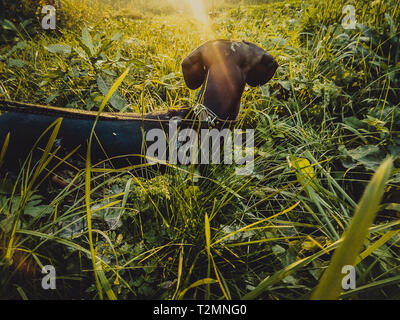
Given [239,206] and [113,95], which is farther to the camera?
[113,95]

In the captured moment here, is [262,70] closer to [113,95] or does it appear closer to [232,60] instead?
[232,60]

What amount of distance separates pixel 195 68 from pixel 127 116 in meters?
0.49

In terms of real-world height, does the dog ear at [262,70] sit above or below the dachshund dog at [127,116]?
above

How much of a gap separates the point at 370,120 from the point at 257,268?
98 centimetres

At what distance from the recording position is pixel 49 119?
915mm

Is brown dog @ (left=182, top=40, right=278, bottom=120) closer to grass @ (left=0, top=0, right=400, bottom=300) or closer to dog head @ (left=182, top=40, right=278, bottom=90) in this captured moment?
Answer: dog head @ (left=182, top=40, right=278, bottom=90)

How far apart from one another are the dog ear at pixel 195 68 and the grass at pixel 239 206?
354mm

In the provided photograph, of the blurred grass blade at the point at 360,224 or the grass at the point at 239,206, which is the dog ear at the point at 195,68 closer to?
the grass at the point at 239,206

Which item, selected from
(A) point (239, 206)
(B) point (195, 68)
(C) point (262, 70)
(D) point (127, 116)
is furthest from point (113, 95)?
(A) point (239, 206)

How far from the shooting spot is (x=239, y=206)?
1.03 metres

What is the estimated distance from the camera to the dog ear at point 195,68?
1204 mm

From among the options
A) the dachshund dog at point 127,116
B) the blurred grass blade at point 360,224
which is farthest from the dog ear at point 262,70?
the blurred grass blade at point 360,224

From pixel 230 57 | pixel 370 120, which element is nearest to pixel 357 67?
pixel 370 120

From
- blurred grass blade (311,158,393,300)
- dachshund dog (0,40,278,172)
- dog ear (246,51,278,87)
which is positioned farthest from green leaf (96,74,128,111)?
blurred grass blade (311,158,393,300)
